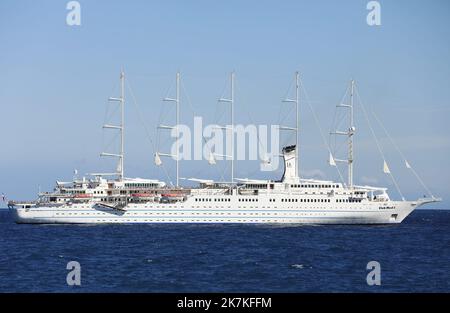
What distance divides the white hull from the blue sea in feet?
29.7

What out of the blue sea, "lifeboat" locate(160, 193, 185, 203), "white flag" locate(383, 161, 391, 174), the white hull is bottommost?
the blue sea

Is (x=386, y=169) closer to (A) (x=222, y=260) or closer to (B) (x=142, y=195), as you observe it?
(B) (x=142, y=195)

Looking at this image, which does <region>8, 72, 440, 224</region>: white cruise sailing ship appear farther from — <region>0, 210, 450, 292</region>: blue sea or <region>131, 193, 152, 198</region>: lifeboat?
<region>0, 210, 450, 292</region>: blue sea

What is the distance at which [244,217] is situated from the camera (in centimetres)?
9088

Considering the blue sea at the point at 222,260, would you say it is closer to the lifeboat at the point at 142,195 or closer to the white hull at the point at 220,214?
the white hull at the point at 220,214

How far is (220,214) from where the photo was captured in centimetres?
9119

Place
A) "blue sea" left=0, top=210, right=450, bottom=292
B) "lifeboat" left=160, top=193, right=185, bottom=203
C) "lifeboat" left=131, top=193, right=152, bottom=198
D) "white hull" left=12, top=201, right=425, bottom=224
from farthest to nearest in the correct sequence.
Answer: "lifeboat" left=131, top=193, right=152, bottom=198
"lifeboat" left=160, top=193, right=185, bottom=203
"white hull" left=12, top=201, right=425, bottom=224
"blue sea" left=0, top=210, right=450, bottom=292

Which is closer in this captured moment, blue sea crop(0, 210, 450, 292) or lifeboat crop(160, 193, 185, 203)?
blue sea crop(0, 210, 450, 292)

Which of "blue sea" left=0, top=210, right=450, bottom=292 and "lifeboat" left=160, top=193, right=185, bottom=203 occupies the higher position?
"lifeboat" left=160, top=193, right=185, bottom=203

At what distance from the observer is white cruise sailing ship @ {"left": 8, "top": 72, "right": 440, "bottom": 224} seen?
9119 centimetres

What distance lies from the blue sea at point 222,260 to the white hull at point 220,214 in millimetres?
9045

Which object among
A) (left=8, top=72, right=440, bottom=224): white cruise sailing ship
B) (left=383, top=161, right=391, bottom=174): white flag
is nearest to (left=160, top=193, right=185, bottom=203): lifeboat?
(left=8, top=72, right=440, bottom=224): white cruise sailing ship
